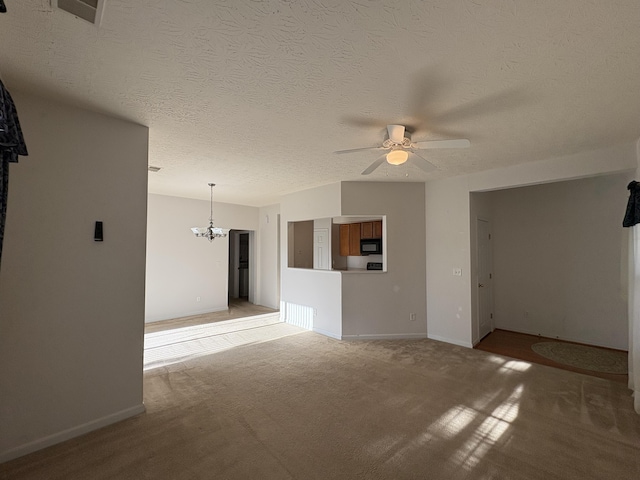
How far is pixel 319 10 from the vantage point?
1367mm

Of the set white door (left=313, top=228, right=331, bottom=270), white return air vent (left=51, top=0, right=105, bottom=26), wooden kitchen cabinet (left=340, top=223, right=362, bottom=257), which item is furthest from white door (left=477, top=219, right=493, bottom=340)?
white return air vent (left=51, top=0, right=105, bottom=26)

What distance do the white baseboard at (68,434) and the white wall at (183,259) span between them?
12.8ft

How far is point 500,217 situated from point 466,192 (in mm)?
1603

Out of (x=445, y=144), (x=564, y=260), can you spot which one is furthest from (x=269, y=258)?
(x=564, y=260)

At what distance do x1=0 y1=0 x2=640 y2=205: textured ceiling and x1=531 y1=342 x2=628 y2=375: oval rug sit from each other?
2719 millimetres

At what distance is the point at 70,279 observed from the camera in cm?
225

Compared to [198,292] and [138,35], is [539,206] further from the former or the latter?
[198,292]

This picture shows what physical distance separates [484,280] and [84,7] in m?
5.64

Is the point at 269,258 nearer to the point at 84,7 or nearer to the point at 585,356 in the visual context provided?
the point at 585,356

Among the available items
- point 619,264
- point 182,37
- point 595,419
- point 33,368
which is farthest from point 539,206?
point 33,368

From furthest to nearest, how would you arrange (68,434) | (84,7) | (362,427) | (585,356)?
1. (585,356)
2. (362,427)
3. (68,434)
4. (84,7)

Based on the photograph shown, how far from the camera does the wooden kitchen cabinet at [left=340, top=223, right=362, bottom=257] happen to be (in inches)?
238

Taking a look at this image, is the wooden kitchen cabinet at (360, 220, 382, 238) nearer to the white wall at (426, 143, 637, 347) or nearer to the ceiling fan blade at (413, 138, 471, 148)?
the white wall at (426, 143, 637, 347)

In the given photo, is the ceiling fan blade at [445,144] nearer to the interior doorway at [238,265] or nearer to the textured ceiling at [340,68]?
the textured ceiling at [340,68]
